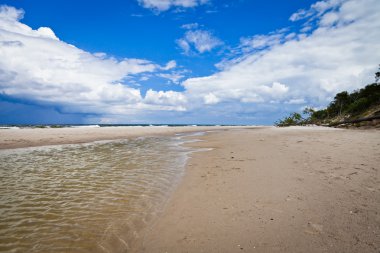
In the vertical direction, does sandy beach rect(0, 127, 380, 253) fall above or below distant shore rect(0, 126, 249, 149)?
below

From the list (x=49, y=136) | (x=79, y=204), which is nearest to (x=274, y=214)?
(x=79, y=204)

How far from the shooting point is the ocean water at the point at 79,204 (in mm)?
3434

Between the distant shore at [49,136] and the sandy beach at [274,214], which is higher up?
the distant shore at [49,136]

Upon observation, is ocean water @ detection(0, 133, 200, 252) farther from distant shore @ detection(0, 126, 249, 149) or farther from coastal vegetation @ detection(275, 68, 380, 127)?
coastal vegetation @ detection(275, 68, 380, 127)

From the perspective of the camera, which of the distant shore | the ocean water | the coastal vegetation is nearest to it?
the ocean water

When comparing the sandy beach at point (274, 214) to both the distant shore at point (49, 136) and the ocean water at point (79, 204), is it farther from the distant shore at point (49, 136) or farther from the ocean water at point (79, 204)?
the distant shore at point (49, 136)

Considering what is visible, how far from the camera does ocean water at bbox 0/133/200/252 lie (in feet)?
11.3

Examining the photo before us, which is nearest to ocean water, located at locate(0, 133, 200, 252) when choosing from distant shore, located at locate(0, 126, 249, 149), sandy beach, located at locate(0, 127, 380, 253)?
sandy beach, located at locate(0, 127, 380, 253)

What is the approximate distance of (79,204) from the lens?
16.0 feet

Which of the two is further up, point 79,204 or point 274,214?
point 274,214

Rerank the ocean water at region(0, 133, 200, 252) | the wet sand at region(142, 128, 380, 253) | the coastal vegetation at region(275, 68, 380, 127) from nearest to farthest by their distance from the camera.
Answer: the wet sand at region(142, 128, 380, 253)
the ocean water at region(0, 133, 200, 252)
the coastal vegetation at region(275, 68, 380, 127)

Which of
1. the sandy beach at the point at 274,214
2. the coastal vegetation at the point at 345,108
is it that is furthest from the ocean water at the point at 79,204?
the coastal vegetation at the point at 345,108

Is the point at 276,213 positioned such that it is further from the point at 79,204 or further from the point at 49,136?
the point at 49,136

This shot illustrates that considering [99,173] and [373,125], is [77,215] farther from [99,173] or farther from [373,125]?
[373,125]
